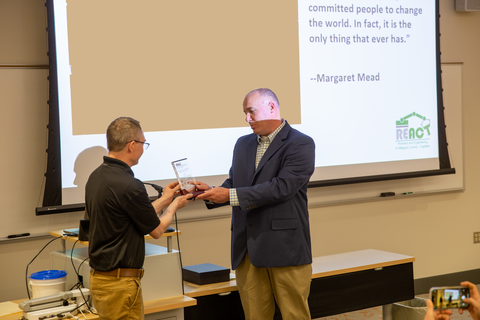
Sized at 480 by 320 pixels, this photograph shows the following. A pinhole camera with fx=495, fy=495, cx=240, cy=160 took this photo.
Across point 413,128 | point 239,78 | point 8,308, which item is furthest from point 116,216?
point 413,128

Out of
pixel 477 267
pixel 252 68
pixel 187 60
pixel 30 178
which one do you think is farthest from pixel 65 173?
pixel 477 267

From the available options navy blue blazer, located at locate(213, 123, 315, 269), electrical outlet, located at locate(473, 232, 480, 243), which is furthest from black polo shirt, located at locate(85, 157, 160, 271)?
electrical outlet, located at locate(473, 232, 480, 243)

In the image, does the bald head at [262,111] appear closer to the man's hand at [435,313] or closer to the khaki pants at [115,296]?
the khaki pants at [115,296]

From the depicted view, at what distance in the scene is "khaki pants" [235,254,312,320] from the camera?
2.59m

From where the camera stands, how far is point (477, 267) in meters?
5.21

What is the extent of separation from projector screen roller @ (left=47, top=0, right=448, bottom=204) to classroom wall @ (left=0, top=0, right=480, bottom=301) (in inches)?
8.6

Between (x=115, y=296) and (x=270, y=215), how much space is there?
89 centimetres

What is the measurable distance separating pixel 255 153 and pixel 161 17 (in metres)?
1.44

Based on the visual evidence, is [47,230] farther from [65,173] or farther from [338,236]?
[338,236]

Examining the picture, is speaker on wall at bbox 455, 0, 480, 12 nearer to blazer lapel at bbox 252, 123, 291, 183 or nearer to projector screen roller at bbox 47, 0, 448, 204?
projector screen roller at bbox 47, 0, 448, 204

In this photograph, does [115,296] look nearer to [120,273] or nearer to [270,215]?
[120,273]

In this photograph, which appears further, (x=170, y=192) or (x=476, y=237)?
(x=476, y=237)

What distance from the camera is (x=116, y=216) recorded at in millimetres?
2100

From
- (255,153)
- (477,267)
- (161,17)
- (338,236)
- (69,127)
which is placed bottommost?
(477,267)
